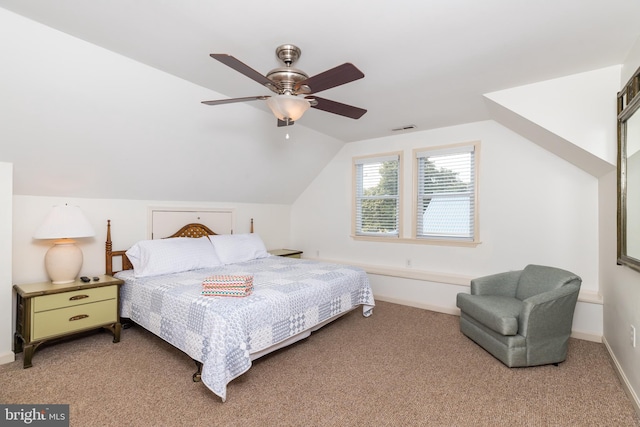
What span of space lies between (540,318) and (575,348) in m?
0.85

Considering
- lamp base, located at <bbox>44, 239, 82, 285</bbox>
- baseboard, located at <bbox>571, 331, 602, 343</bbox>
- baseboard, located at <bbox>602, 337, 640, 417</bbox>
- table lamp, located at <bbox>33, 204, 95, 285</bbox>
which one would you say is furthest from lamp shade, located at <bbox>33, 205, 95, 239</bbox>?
baseboard, located at <bbox>571, 331, 602, 343</bbox>

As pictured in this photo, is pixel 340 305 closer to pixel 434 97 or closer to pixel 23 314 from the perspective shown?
pixel 434 97

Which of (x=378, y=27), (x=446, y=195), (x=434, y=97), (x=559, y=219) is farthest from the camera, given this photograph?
(x=446, y=195)

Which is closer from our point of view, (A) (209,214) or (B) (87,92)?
(B) (87,92)

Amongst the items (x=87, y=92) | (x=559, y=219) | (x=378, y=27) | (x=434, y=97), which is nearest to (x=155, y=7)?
(x=87, y=92)

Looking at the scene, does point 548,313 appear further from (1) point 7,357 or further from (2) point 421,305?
(1) point 7,357

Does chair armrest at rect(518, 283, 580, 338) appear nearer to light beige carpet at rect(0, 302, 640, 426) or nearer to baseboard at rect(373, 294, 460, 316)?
light beige carpet at rect(0, 302, 640, 426)

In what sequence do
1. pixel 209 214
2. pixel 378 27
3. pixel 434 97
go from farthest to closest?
1. pixel 209 214
2. pixel 434 97
3. pixel 378 27

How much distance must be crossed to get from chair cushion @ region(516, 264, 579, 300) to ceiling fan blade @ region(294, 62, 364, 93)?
254 cm

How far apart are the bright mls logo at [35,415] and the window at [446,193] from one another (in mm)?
3987

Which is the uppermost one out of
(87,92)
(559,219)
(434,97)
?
(434,97)

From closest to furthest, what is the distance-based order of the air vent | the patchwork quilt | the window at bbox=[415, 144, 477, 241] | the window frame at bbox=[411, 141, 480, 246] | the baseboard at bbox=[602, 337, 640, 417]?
1. the baseboard at bbox=[602, 337, 640, 417]
2. the patchwork quilt
3. the window frame at bbox=[411, 141, 480, 246]
4. the window at bbox=[415, 144, 477, 241]
5. the air vent

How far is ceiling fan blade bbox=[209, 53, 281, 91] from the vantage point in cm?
166

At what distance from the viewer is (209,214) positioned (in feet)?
14.8
